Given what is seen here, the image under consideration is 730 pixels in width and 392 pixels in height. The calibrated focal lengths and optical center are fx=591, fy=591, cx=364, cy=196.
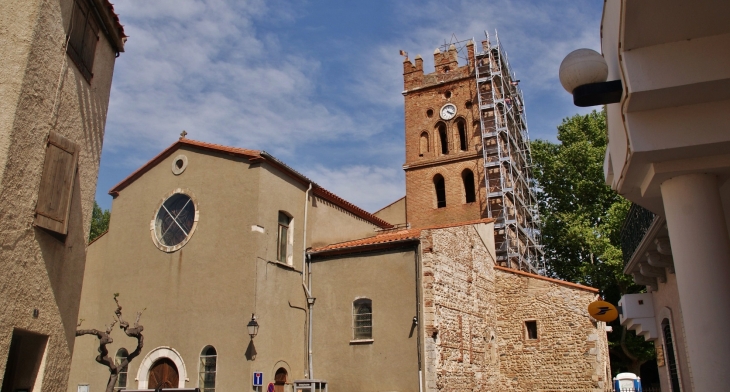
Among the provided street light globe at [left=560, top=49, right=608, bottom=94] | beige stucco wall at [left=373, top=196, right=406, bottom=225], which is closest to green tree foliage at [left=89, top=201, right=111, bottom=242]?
beige stucco wall at [left=373, top=196, right=406, bottom=225]

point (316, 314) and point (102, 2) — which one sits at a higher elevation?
point (102, 2)

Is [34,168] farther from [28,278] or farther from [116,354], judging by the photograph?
[116,354]

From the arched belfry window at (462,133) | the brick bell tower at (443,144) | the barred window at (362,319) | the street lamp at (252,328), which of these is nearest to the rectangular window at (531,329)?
the barred window at (362,319)

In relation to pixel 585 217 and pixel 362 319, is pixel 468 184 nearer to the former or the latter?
pixel 585 217

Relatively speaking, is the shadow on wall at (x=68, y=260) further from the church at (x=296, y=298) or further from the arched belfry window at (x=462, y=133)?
the arched belfry window at (x=462, y=133)

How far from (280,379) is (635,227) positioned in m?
10.9

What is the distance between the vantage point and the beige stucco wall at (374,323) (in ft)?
54.7

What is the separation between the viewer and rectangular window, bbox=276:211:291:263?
60.1 feet

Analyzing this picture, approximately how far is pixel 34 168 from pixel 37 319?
207cm

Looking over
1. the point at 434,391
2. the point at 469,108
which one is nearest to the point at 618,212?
the point at 469,108

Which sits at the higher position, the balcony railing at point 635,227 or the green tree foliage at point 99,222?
the green tree foliage at point 99,222

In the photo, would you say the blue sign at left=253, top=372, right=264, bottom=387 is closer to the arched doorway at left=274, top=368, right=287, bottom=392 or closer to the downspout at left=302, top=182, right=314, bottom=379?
the arched doorway at left=274, top=368, right=287, bottom=392

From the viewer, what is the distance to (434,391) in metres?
16.1

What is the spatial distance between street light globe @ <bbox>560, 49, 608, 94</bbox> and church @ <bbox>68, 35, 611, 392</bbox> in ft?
40.1
